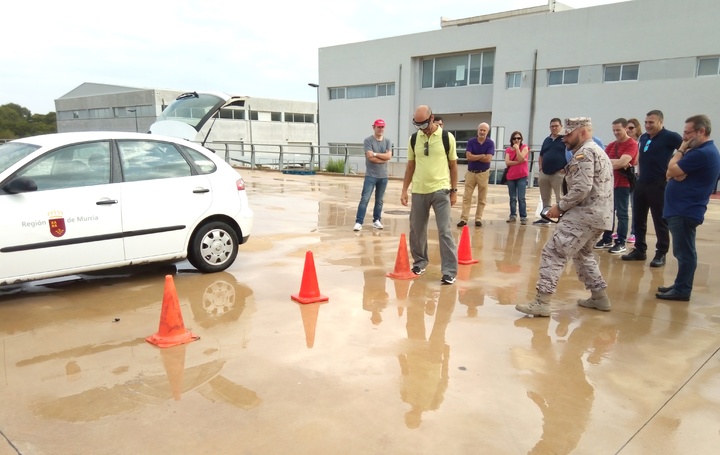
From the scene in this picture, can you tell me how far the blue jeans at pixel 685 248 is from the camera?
4859 millimetres

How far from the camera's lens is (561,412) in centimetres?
295

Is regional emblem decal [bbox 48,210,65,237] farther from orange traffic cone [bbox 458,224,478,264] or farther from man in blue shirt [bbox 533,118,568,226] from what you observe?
man in blue shirt [bbox 533,118,568,226]

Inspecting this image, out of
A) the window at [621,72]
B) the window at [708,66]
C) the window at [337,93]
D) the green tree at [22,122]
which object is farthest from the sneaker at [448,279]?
the green tree at [22,122]

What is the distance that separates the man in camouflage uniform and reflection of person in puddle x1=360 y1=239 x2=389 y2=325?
147 cm

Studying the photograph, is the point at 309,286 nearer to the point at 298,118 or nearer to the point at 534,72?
the point at 534,72

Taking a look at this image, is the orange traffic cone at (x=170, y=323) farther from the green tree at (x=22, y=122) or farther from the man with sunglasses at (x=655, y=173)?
the green tree at (x=22, y=122)

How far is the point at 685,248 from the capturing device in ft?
16.0

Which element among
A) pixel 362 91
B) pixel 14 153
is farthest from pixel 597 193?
pixel 362 91

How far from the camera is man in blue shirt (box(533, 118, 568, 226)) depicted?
8.18 m

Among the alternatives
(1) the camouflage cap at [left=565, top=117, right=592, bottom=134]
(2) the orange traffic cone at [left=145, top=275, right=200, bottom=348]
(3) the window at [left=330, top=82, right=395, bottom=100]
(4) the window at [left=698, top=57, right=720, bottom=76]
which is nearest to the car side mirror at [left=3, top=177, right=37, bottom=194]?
(2) the orange traffic cone at [left=145, top=275, right=200, bottom=348]

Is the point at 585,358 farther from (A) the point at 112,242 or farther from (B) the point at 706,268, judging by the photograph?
(A) the point at 112,242

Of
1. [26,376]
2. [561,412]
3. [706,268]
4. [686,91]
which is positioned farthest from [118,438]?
[686,91]

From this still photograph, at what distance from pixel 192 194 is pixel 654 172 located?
5.42 meters

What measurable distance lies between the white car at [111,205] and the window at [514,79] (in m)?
22.8
